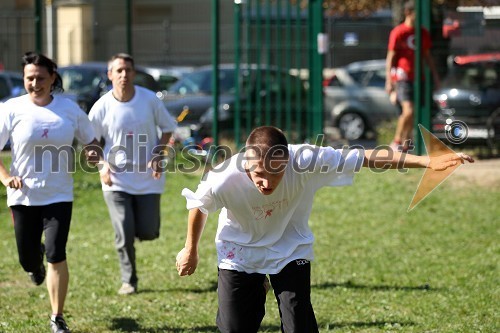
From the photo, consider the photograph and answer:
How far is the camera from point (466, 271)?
853cm

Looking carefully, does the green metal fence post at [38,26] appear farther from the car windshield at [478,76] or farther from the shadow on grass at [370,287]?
the shadow on grass at [370,287]

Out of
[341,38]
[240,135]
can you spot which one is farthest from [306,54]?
[240,135]

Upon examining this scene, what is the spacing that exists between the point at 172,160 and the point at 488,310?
7241 millimetres

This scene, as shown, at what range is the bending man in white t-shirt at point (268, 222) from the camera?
5090mm

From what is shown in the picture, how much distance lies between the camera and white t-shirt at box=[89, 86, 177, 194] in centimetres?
803

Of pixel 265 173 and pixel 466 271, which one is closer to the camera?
pixel 265 173

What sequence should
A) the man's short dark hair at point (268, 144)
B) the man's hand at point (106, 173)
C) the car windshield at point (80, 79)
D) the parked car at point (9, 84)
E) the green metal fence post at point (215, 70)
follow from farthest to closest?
the parked car at point (9, 84)
the car windshield at point (80, 79)
the green metal fence post at point (215, 70)
the man's hand at point (106, 173)
the man's short dark hair at point (268, 144)

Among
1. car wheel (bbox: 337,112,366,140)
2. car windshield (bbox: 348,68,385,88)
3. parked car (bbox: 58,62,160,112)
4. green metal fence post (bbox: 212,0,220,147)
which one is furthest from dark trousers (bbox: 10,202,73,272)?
car windshield (bbox: 348,68,385,88)

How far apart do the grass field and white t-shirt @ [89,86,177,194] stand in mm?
948

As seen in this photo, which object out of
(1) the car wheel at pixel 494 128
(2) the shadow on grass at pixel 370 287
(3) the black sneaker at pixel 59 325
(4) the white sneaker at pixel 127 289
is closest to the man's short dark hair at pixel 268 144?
(3) the black sneaker at pixel 59 325

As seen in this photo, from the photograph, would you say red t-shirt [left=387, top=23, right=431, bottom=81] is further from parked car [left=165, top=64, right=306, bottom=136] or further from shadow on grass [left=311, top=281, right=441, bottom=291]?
shadow on grass [left=311, top=281, right=441, bottom=291]

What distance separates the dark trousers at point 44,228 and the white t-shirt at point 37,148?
59 millimetres

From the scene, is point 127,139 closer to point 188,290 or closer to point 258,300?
point 188,290

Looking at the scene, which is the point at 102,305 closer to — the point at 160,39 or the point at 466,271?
the point at 466,271
